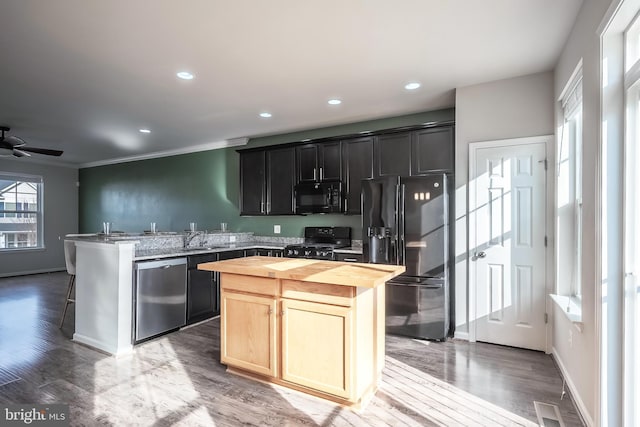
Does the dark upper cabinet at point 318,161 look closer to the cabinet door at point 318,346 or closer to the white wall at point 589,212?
the cabinet door at point 318,346

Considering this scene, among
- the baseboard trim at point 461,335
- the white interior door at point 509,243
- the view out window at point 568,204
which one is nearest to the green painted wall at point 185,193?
the white interior door at point 509,243

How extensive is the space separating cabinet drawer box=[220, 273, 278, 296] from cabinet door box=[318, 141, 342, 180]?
2311 millimetres

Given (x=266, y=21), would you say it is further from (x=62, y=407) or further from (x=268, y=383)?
(x=62, y=407)

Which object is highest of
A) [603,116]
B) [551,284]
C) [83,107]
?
[83,107]

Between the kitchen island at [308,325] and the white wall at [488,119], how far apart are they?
142 cm

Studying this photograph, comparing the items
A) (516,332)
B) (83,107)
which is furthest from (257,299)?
(83,107)

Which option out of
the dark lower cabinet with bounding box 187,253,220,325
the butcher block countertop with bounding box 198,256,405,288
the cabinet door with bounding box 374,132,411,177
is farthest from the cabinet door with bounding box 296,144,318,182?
the butcher block countertop with bounding box 198,256,405,288

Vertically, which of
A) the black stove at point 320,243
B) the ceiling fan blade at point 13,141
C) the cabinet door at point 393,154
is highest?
the ceiling fan blade at point 13,141

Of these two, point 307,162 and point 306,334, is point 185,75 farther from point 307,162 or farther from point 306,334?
point 306,334

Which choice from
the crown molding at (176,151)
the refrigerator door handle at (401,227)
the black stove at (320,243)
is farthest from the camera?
the crown molding at (176,151)

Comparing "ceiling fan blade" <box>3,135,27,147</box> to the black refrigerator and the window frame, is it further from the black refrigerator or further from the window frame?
the black refrigerator

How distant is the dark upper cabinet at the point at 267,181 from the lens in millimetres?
4969

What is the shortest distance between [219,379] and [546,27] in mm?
3596

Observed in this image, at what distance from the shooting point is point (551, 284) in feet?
10.4
